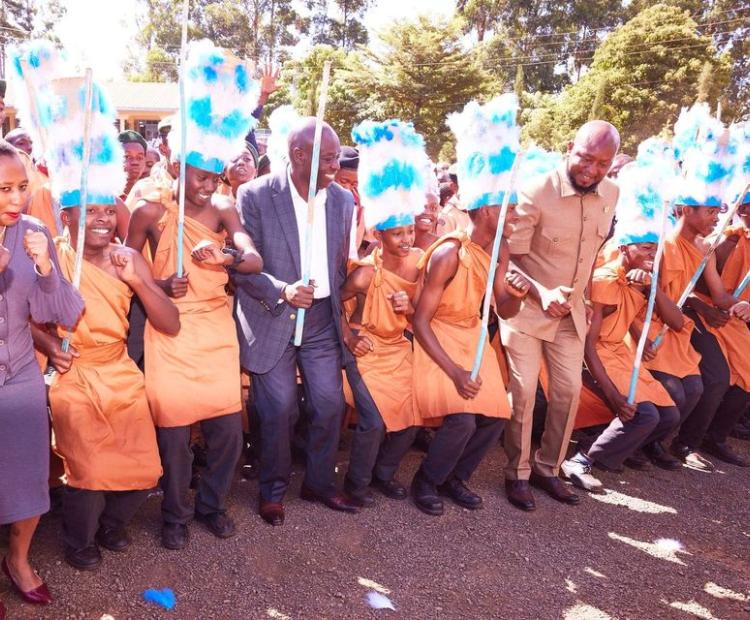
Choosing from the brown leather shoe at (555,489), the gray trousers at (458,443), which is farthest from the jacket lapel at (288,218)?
the brown leather shoe at (555,489)

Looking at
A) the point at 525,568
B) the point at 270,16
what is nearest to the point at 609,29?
the point at 270,16

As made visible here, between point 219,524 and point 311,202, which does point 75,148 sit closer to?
point 311,202

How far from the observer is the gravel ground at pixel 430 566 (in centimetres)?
312

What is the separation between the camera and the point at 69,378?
124 inches

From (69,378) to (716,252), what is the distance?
4.96m

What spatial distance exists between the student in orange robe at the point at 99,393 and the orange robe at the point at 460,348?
1563 millimetres

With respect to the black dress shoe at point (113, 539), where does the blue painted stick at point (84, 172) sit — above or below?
above

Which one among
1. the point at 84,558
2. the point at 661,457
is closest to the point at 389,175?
the point at 84,558

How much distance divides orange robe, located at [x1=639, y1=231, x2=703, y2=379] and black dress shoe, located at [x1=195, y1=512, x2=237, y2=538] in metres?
3.24

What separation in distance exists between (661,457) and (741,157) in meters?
2.37

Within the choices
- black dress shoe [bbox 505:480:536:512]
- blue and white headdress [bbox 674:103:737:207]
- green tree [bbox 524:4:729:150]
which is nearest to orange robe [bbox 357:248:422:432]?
black dress shoe [bbox 505:480:536:512]

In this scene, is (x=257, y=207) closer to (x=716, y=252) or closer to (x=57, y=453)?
(x=57, y=453)

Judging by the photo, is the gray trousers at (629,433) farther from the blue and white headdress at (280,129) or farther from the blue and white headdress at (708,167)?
the blue and white headdress at (280,129)

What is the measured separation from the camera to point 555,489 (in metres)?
4.47
